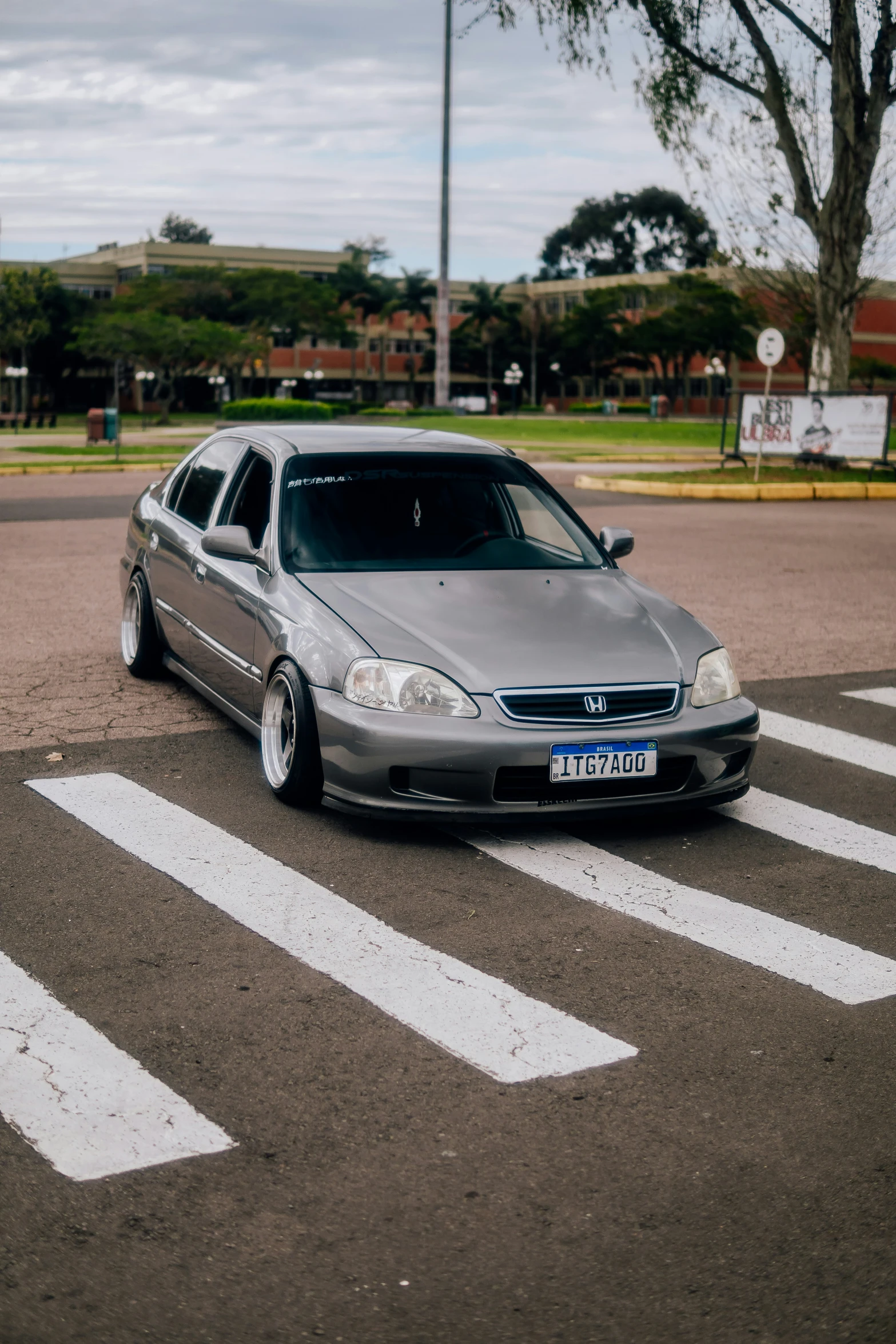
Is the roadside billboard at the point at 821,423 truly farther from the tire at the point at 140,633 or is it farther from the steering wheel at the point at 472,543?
the steering wheel at the point at 472,543

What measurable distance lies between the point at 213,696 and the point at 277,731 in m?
1.20

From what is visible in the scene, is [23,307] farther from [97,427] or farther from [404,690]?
[404,690]

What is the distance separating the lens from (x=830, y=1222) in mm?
3238

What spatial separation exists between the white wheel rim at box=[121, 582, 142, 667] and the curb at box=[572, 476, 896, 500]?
16.9 m

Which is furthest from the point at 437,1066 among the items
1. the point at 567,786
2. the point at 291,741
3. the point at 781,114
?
the point at 781,114

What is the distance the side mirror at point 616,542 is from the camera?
7.42 m

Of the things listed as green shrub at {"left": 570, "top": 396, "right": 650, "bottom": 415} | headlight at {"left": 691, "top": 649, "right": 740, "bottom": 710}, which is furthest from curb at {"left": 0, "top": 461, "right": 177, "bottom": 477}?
green shrub at {"left": 570, "top": 396, "right": 650, "bottom": 415}

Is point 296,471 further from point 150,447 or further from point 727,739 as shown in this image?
point 150,447

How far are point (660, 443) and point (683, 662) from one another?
43.8 meters

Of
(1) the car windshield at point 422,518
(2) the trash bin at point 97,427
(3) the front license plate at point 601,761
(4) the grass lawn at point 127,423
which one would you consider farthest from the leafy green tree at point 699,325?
(3) the front license plate at point 601,761

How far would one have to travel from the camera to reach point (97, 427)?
41125 mm

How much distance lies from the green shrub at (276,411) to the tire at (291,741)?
48.4m

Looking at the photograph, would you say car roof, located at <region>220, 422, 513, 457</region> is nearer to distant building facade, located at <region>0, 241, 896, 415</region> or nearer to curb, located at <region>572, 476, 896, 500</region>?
curb, located at <region>572, 476, 896, 500</region>

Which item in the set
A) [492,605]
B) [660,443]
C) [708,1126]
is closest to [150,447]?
[660,443]
